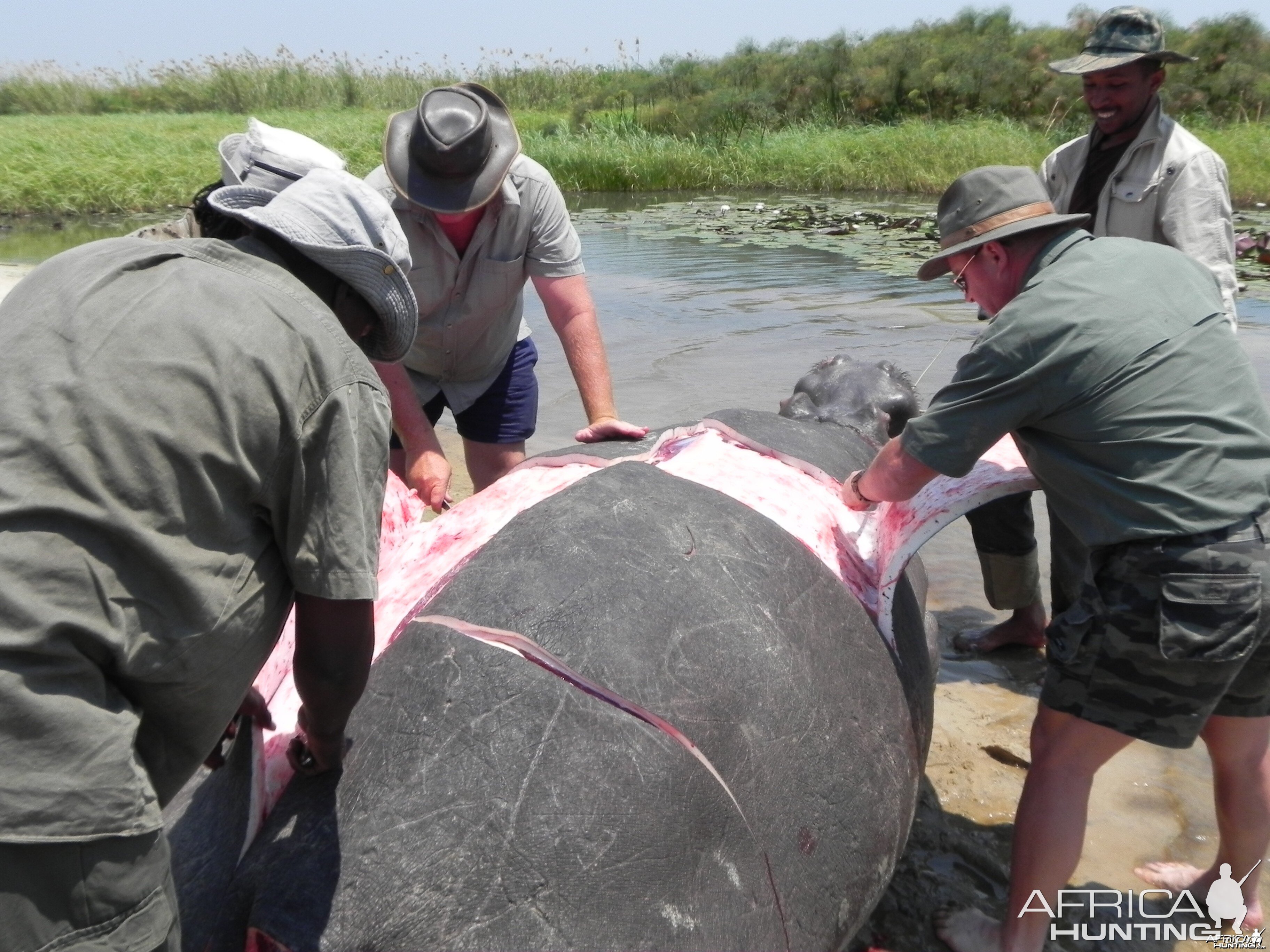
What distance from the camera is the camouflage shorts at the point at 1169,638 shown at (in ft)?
7.42

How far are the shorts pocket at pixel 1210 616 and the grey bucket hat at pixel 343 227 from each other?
1.63 m

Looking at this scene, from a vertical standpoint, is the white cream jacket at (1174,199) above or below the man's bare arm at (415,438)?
above

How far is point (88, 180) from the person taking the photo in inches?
675

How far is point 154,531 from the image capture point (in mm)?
1359

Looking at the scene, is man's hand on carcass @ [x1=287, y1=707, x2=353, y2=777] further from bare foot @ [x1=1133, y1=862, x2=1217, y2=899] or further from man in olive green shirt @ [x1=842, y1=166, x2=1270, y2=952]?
bare foot @ [x1=1133, y1=862, x2=1217, y2=899]

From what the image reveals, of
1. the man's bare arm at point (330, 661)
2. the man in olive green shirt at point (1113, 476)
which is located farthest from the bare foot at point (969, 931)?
the man's bare arm at point (330, 661)

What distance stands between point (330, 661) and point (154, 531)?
338 millimetres

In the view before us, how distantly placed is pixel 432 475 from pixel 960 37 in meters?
30.8

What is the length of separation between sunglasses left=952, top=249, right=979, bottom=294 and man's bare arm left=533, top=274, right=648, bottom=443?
4.33 ft

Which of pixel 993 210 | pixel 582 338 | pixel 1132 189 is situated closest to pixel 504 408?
→ pixel 582 338

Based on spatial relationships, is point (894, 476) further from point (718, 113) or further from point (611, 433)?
point (718, 113)

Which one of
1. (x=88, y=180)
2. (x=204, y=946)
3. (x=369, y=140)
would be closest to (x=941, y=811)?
(x=204, y=946)

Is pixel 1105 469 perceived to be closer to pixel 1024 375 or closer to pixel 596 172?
pixel 1024 375

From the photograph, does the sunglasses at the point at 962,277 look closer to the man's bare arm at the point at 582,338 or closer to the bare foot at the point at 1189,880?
the man's bare arm at the point at 582,338
